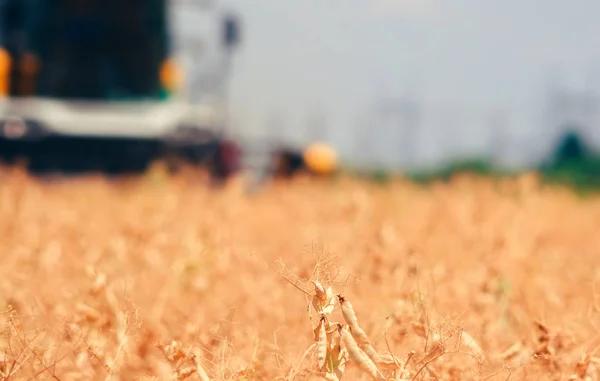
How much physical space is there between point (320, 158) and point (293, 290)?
1015 centimetres

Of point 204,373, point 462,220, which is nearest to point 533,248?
point 462,220

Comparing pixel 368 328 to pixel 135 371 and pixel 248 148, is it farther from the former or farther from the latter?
pixel 248 148

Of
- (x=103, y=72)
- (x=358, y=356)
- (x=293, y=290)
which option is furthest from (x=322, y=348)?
(x=103, y=72)

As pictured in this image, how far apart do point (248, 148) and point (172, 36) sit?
162 centimetres

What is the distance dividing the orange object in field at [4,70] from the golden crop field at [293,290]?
6.66 metres

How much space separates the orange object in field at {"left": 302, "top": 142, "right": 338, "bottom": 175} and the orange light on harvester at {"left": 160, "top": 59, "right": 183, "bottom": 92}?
182 cm

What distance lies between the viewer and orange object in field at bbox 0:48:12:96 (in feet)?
39.2

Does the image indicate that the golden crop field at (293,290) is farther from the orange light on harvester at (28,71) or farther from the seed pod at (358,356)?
the orange light on harvester at (28,71)

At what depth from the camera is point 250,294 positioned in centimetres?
275

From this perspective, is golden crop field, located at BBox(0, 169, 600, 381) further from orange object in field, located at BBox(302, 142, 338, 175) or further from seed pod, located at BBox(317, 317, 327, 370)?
orange object in field, located at BBox(302, 142, 338, 175)

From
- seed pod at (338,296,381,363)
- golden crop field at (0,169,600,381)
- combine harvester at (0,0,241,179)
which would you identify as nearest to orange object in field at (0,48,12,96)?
combine harvester at (0,0,241,179)

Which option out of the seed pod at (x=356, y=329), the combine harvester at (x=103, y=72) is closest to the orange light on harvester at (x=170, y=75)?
the combine harvester at (x=103, y=72)

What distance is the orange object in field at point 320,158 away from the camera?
12508 millimetres

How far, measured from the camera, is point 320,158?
12.8m
